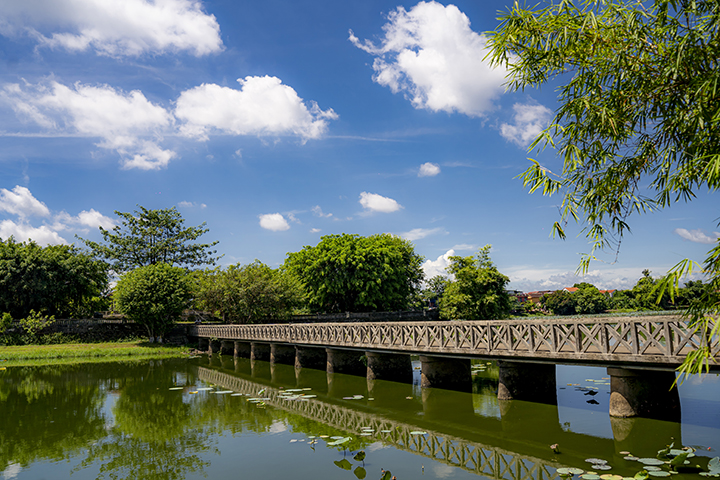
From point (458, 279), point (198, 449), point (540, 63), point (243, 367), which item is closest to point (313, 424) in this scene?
point (198, 449)

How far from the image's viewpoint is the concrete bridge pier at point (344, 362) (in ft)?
73.8

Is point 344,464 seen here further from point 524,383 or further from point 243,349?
point 243,349

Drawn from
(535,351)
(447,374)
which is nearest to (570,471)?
(535,351)

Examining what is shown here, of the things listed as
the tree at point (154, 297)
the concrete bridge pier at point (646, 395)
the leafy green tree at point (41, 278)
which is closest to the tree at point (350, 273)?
the tree at point (154, 297)

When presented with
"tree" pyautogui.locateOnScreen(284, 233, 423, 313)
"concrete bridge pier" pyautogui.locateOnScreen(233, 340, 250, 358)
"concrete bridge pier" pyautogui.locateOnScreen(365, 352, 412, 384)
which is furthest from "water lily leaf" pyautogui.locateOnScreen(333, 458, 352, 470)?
"tree" pyautogui.locateOnScreen(284, 233, 423, 313)

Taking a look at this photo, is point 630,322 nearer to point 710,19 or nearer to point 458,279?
point 710,19

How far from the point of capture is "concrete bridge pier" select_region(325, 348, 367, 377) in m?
22.5

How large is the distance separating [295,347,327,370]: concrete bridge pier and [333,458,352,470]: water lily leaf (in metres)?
16.1

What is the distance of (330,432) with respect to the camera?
38.8 feet

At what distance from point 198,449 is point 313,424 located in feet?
10.3

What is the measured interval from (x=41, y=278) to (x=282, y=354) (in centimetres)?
2922

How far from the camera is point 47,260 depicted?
4412 cm

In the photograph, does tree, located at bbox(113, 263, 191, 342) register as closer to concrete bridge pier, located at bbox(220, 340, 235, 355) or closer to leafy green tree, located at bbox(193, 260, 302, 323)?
leafy green tree, located at bbox(193, 260, 302, 323)

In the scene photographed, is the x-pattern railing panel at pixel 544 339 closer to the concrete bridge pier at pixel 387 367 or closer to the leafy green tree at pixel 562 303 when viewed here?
the concrete bridge pier at pixel 387 367
